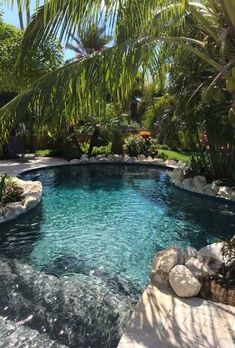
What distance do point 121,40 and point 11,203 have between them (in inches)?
218

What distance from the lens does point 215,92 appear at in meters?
4.71

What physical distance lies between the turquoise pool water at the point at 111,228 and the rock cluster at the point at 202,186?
287 millimetres

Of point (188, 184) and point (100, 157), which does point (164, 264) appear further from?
point (100, 157)

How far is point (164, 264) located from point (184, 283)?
0.51 m

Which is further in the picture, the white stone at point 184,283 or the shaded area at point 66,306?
the white stone at point 184,283

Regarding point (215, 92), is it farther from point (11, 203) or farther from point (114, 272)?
point (11, 203)

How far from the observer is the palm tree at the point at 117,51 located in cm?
423

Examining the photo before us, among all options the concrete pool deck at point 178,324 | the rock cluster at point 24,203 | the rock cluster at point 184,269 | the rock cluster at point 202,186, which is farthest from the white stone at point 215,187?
the concrete pool deck at point 178,324

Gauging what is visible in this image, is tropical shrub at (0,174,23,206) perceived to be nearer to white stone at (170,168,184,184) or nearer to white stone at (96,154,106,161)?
white stone at (170,168,184,184)

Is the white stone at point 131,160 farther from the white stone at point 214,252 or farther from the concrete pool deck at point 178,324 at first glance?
the concrete pool deck at point 178,324

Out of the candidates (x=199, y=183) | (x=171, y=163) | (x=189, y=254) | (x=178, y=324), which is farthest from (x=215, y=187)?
(x=178, y=324)

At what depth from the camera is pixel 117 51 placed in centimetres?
462

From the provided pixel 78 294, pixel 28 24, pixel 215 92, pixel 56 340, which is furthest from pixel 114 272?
pixel 28 24

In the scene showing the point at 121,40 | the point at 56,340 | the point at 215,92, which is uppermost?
the point at 121,40
